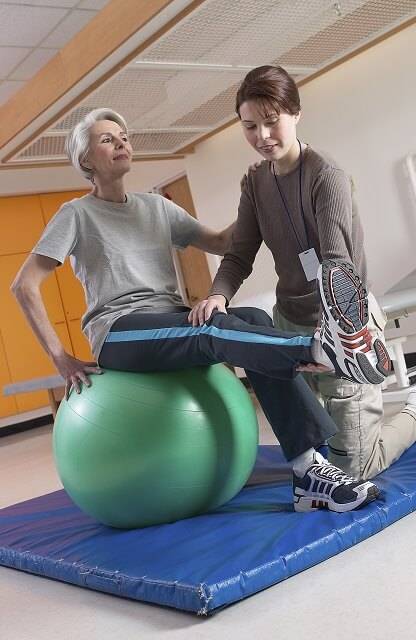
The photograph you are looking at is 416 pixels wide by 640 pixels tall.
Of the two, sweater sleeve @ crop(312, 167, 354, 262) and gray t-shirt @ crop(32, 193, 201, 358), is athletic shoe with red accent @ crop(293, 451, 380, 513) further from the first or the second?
gray t-shirt @ crop(32, 193, 201, 358)

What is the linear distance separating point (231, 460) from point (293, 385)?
324mm

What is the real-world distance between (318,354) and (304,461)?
0.53 meters

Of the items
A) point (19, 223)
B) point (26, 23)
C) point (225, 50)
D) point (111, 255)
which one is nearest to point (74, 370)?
point (111, 255)

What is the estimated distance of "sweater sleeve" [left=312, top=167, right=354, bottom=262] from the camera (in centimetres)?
244

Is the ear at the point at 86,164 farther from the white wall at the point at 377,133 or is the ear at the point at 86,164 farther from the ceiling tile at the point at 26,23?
the white wall at the point at 377,133

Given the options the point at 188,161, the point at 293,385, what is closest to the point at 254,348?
the point at 293,385

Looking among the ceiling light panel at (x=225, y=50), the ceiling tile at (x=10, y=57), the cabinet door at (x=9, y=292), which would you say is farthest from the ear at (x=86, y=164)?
the cabinet door at (x=9, y=292)

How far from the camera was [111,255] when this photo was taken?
282 centimetres

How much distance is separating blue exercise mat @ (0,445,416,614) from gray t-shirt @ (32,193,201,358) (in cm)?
66

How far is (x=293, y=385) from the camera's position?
2.45 meters

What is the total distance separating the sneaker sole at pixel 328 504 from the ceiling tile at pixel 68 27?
392 centimetres

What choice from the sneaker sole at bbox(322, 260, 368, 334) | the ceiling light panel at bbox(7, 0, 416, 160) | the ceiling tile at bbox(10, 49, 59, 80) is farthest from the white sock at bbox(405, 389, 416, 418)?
the ceiling tile at bbox(10, 49, 59, 80)

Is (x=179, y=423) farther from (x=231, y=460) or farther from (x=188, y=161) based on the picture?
(x=188, y=161)

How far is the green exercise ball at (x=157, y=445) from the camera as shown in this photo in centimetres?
248
